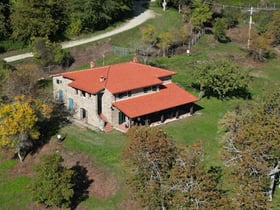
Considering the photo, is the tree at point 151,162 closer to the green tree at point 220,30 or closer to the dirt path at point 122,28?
the dirt path at point 122,28

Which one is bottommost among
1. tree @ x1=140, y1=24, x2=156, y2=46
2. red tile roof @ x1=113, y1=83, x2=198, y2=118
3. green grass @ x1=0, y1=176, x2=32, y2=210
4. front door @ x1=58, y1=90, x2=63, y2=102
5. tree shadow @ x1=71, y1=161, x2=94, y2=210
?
green grass @ x1=0, y1=176, x2=32, y2=210

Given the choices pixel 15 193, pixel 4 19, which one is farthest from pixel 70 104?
pixel 4 19

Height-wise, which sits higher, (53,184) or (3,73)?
(3,73)

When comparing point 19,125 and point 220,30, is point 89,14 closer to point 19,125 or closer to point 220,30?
point 220,30

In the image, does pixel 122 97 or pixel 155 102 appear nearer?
pixel 122 97

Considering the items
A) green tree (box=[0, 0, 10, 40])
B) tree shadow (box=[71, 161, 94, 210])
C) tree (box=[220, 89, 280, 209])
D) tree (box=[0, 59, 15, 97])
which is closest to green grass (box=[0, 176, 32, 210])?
tree shadow (box=[71, 161, 94, 210])

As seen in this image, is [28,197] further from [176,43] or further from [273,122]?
[176,43]

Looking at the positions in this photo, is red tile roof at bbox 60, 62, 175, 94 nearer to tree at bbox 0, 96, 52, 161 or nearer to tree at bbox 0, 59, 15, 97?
tree at bbox 0, 96, 52, 161
